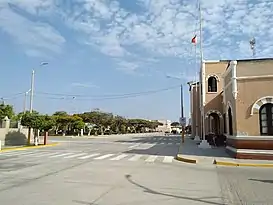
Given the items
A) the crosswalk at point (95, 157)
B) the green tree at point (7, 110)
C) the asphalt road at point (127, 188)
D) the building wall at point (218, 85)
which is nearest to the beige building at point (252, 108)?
the crosswalk at point (95, 157)

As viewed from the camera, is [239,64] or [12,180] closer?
[12,180]

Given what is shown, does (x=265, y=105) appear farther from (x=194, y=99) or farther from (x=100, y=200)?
(x=194, y=99)

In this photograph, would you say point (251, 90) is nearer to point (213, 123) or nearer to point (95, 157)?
point (95, 157)

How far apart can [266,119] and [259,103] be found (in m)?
1.02

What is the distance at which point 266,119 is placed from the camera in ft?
63.4

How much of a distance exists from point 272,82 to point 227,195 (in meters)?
12.6

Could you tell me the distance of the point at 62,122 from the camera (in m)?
75.4

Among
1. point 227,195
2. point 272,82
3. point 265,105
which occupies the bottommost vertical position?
point 227,195

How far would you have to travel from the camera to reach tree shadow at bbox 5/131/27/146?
34281 mm

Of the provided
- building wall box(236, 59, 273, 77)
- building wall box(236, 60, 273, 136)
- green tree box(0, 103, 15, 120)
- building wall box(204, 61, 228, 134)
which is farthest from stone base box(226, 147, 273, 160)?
green tree box(0, 103, 15, 120)

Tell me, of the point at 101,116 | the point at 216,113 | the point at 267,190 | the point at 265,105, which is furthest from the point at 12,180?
the point at 101,116

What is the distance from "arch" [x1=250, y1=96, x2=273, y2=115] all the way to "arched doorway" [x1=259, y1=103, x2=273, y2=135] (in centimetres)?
20

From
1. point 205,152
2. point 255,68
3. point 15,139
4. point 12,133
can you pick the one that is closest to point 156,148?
point 205,152

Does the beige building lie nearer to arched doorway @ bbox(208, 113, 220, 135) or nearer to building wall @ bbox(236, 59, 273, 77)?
building wall @ bbox(236, 59, 273, 77)
